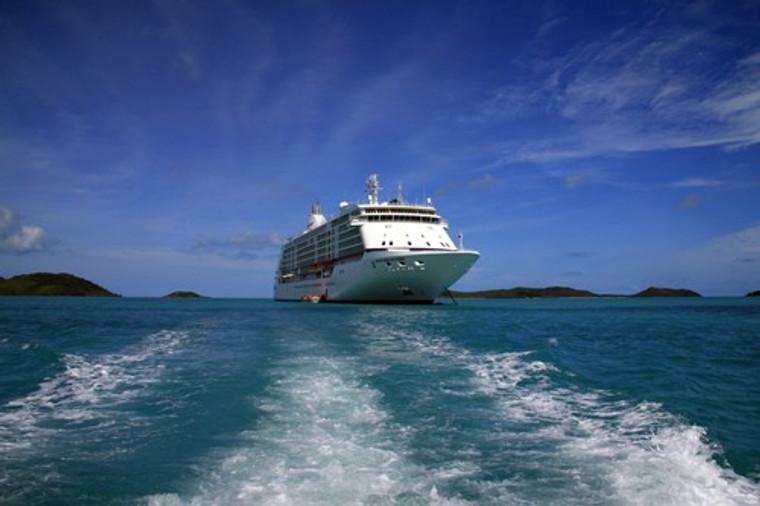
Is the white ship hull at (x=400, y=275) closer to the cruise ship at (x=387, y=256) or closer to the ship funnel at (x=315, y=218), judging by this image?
the cruise ship at (x=387, y=256)

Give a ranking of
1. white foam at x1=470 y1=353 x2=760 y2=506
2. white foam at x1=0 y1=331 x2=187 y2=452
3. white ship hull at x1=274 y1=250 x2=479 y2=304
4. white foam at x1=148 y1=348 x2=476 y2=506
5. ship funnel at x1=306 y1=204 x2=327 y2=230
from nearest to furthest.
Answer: white foam at x1=148 y1=348 x2=476 y2=506
white foam at x1=470 y1=353 x2=760 y2=506
white foam at x1=0 y1=331 x2=187 y2=452
white ship hull at x1=274 y1=250 x2=479 y2=304
ship funnel at x1=306 y1=204 x2=327 y2=230

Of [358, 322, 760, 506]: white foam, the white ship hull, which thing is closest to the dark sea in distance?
[358, 322, 760, 506]: white foam

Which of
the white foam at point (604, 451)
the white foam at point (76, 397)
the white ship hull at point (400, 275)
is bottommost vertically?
the white foam at point (604, 451)

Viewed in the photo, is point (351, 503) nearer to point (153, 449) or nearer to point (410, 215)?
point (153, 449)

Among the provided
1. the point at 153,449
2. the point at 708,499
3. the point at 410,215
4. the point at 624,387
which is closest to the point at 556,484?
the point at 708,499

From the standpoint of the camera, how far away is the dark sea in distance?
6961 millimetres

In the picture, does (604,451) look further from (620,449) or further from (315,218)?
(315,218)

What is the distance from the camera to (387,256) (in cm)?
5669

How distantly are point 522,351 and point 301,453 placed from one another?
46.2 feet

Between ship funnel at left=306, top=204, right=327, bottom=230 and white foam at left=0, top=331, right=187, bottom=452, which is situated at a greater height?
ship funnel at left=306, top=204, right=327, bottom=230

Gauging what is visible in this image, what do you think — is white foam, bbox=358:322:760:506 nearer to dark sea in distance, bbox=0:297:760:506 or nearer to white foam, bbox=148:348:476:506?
dark sea in distance, bbox=0:297:760:506

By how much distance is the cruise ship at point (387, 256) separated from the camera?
185 feet

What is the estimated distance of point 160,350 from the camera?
22.2 meters

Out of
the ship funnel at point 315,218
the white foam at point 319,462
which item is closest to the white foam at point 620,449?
the white foam at point 319,462
